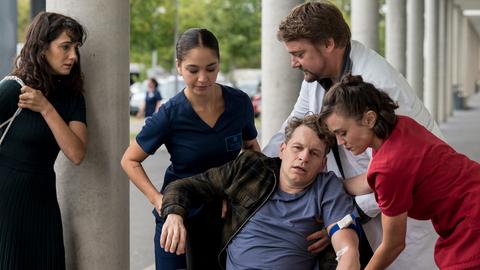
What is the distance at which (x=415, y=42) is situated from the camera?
64.8 feet

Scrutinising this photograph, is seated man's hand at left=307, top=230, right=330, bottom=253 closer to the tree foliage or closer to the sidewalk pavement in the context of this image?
the sidewalk pavement

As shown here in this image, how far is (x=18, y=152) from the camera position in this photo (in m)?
3.80

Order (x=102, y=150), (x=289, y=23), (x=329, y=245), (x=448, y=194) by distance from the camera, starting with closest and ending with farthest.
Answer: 1. (x=448, y=194)
2. (x=289, y=23)
3. (x=329, y=245)
4. (x=102, y=150)

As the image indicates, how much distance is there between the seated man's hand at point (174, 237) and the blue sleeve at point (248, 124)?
71cm

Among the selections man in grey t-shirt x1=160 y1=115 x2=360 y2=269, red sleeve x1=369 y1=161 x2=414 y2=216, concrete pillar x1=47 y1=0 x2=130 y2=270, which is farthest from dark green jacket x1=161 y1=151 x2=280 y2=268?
Result: red sleeve x1=369 y1=161 x2=414 y2=216

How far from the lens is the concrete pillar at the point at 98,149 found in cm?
425

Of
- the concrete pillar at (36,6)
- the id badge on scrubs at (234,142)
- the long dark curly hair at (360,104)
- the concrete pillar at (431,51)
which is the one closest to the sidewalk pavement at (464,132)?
the concrete pillar at (431,51)

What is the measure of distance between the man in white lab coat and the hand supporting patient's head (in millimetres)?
110

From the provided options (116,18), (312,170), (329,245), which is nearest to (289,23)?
(312,170)

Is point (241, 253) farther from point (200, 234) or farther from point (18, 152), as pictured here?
point (18, 152)

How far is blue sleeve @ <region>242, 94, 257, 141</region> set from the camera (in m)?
4.06

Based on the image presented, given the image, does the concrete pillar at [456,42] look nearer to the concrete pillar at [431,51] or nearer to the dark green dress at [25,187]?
the concrete pillar at [431,51]

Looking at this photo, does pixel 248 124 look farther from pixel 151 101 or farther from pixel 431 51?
pixel 431 51

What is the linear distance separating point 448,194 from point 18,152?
6.27 feet
